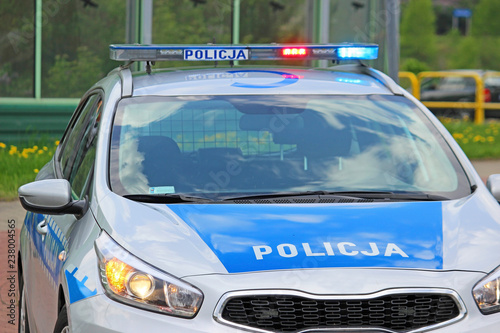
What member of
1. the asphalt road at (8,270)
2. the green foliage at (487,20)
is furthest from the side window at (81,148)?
the green foliage at (487,20)

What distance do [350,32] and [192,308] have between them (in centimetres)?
1354

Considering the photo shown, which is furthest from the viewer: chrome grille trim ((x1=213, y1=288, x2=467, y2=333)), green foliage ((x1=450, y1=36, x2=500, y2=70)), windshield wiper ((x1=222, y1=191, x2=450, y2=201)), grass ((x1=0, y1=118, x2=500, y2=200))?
green foliage ((x1=450, y1=36, x2=500, y2=70))

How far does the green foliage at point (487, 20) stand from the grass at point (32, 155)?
43149mm

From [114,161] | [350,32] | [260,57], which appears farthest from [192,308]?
[350,32]

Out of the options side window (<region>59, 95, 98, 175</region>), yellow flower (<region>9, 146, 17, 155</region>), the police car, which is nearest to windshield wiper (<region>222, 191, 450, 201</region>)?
the police car

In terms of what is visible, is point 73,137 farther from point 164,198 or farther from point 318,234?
point 318,234

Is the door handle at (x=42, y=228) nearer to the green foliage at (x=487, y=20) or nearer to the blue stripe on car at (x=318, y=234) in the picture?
the blue stripe on car at (x=318, y=234)

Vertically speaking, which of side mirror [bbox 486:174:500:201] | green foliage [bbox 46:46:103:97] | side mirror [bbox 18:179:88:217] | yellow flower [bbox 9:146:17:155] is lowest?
side mirror [bbox 18:179:88:217]

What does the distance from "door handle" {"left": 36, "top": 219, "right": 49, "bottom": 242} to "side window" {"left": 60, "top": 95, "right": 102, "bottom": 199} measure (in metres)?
0.21

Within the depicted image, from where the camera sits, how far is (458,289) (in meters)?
3.51

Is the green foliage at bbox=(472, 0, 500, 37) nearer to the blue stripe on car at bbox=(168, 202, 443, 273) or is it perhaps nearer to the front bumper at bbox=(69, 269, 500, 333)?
the blue stripe on car at bbox=(168, 202, 443, 273)

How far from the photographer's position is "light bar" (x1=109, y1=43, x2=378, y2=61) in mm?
5109

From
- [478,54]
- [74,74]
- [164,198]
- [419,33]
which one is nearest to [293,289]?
[164,198]

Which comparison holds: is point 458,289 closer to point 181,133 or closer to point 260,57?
point 181,133
